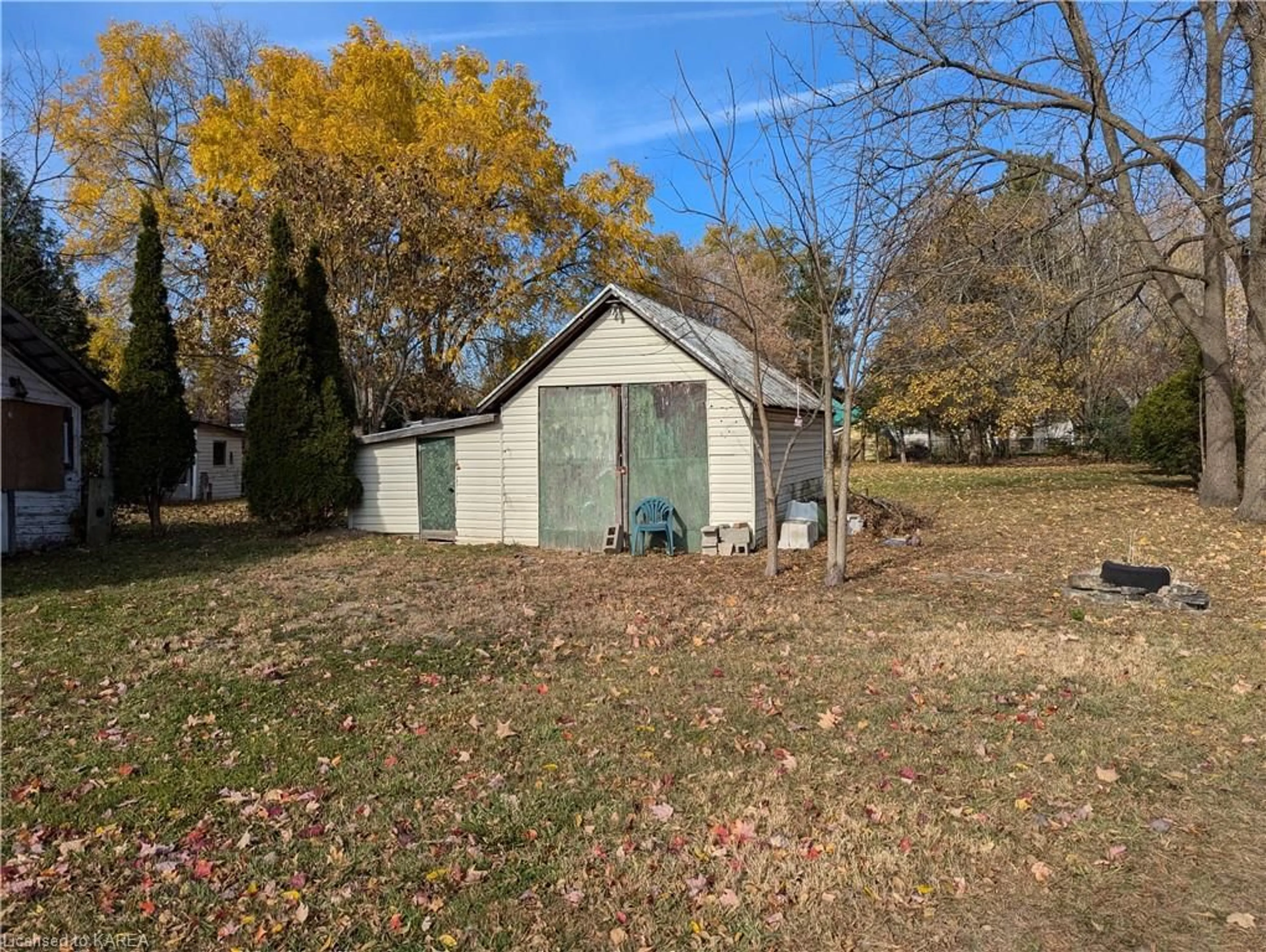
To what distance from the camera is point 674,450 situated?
12102 millimetres

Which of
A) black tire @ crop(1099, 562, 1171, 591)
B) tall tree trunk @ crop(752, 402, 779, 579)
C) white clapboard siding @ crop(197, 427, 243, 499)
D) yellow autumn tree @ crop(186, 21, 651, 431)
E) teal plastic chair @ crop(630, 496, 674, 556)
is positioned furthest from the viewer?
white clapboard siding @ crop(197, 427, 243, 499)

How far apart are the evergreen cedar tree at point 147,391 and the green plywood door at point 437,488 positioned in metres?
4.54

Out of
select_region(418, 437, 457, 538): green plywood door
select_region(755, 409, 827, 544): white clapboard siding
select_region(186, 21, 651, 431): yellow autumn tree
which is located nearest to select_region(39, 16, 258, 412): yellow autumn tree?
select_region(186, 21, 651, 431): yellow autumn tree

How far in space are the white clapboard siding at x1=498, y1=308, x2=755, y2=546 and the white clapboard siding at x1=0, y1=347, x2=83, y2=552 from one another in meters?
6.47

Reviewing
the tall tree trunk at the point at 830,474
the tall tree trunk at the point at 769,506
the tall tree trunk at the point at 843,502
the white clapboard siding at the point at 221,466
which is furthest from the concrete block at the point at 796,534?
the white clapboard siding at the point at 221,466

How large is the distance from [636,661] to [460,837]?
276 cm

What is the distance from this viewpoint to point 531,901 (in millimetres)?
2947

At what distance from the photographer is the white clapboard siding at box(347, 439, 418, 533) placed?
549 inches

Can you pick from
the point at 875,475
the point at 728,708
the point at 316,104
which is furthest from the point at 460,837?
the point at 875,475

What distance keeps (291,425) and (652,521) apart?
22.9 feet

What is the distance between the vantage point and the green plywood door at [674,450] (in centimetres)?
1197

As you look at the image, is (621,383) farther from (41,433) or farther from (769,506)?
(41,433)

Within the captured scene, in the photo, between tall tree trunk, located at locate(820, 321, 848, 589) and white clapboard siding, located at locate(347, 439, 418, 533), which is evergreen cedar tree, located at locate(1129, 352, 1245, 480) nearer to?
tall tree trunk, located at locate(820, 321, 848, 589)

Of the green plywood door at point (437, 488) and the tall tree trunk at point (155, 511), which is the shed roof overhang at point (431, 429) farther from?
the tall tree trunk at point (155, 511)
